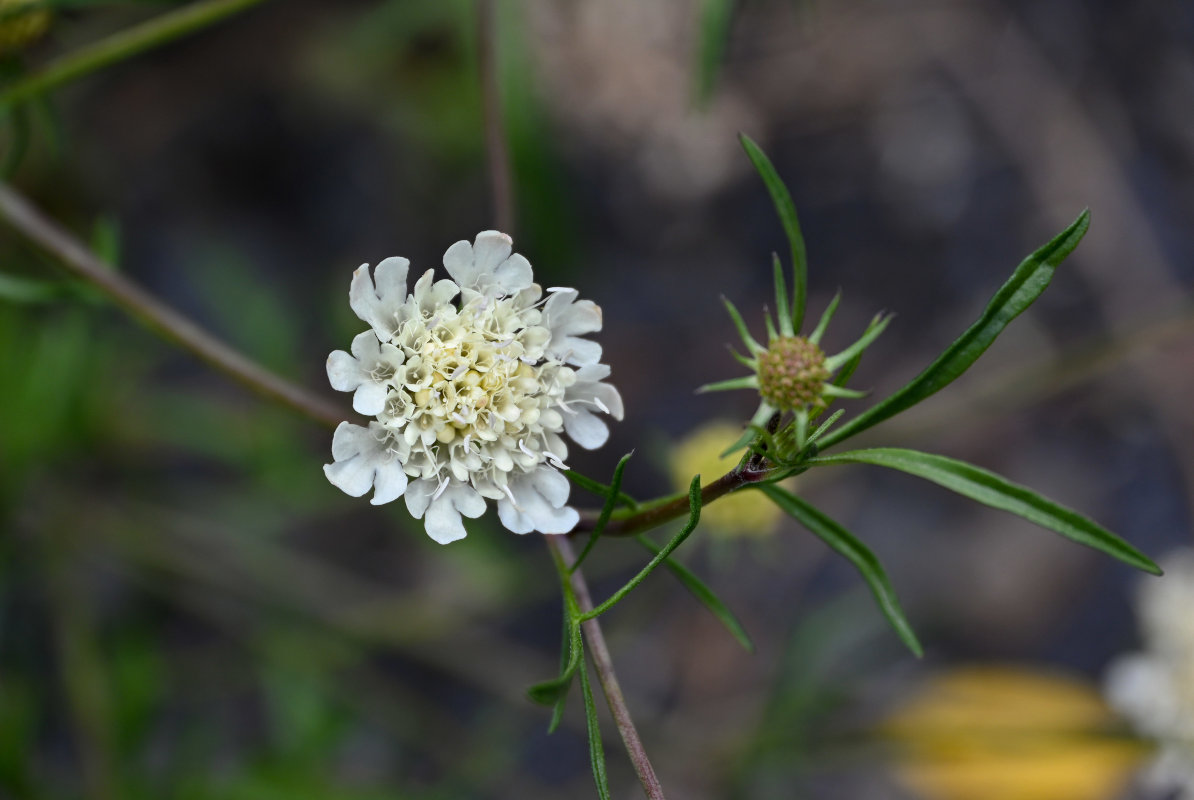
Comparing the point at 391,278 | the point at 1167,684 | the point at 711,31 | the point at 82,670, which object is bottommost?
the point at 391,278

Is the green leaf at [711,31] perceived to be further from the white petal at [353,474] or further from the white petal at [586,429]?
the white petal at [353,474]

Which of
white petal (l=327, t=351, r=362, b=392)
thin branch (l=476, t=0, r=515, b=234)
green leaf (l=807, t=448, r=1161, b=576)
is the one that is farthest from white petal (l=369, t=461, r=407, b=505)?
thin branch (l=476, t=0, r=515, b=234)

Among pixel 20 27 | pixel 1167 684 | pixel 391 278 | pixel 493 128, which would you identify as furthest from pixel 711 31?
pixel 1167 684

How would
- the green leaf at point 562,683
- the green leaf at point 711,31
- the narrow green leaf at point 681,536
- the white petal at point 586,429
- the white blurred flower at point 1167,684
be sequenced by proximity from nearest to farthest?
the narrow green leaf at point 681,536 → the green leaf at point 562,683 → the white petal at point 586,429 → the green leaf at point 711,31 → the white blurred flower at point 1167,684

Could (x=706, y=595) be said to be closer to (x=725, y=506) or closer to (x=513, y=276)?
(x=513, y=276)

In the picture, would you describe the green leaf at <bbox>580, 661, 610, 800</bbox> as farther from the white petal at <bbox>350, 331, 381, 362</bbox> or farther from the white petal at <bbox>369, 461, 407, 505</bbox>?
the white petal at <bbox>350, 331, 381, 362</bbox>

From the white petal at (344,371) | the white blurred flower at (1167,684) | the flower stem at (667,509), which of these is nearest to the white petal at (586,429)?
the flower stem at (667,509)
